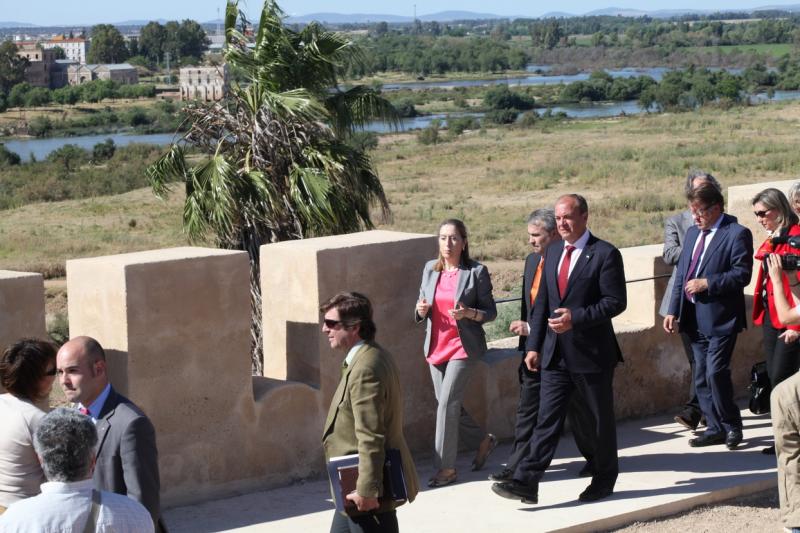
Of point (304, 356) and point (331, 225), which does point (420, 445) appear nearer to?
point (304, 356)

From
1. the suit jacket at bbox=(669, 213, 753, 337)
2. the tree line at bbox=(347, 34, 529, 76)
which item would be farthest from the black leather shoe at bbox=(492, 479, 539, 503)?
the tree line at bbox=(347, 34, 529, 76)

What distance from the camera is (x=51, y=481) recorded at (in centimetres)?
345

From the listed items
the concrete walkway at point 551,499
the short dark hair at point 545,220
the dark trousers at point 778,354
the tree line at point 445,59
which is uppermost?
the tree line at point 445,59

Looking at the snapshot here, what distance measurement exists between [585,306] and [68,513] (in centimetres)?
389

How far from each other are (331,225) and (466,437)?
542 cm

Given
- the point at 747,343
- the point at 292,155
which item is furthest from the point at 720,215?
the point at 292,155

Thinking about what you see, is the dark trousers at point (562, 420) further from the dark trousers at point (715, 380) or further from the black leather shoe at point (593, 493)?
the dark trousers at point (715, 380)

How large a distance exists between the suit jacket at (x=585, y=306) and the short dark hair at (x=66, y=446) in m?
3.63

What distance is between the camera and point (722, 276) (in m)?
7.49

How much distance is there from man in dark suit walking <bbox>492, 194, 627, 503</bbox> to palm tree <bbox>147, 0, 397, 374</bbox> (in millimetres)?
5575

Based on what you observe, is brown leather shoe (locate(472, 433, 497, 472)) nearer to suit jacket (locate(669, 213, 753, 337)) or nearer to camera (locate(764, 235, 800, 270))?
suit jacket (locate(669, 213, 753, 337))

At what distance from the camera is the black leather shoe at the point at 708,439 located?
782cm

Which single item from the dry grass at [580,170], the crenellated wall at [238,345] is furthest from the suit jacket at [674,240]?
the dry grass at [580,170]

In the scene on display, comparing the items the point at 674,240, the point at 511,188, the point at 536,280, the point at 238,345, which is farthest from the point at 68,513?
the point at 511,188
